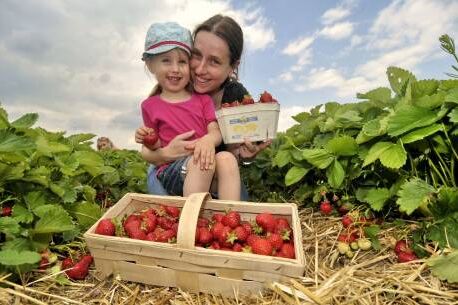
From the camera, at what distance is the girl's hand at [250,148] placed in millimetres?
2975

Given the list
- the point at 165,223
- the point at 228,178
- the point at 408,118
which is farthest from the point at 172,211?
the point at 408,118

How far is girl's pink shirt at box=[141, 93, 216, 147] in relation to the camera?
3195 mm

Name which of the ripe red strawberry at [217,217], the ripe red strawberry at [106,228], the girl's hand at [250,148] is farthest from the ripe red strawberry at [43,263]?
the girl's hand at [250,148]

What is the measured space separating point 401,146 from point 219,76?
143 cm

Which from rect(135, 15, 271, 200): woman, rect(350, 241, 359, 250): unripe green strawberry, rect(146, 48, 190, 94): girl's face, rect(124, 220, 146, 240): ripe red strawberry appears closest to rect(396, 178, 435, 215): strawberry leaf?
rect(350, 241, 359, 250): unripe green strawberry

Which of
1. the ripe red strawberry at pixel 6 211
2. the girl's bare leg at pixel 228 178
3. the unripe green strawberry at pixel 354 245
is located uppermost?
the girl's bare leg at pixel 228 178

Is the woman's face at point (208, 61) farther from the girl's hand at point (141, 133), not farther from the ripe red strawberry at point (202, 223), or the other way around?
the ripe red strawberry at point (202, 223)

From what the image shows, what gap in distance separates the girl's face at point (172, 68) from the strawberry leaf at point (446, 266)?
196 cm

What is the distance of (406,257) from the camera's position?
2.23 meters

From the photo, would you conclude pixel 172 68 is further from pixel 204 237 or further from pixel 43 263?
pixel 43 263

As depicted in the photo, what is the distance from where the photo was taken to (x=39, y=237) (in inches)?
91.5

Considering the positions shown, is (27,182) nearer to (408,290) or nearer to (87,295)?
(87,295)

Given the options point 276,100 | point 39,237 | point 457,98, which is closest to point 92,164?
point 39,237

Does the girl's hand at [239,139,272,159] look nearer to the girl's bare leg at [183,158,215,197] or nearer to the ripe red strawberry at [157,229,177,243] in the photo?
the girl's bare leg at [183,158,215,197]
